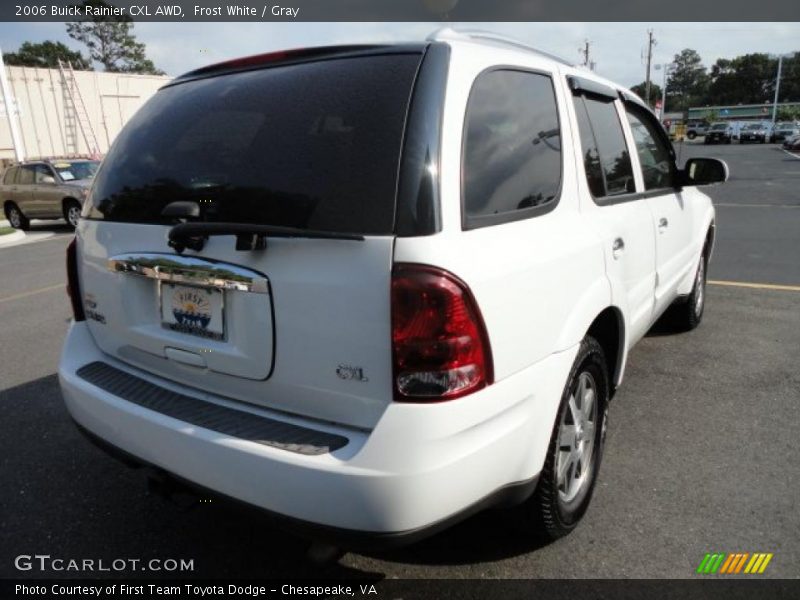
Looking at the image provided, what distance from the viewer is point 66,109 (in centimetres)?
2834

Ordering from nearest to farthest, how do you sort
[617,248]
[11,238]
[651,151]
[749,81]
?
[617,248]
[651,151]
[11,238]
[749,81]

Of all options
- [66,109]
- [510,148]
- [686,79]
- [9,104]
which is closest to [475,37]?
[510,148]

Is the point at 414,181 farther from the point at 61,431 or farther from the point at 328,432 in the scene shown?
the point at 61,431

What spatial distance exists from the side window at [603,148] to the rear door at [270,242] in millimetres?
1042

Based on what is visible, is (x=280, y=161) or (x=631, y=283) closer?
(x=280, y=161)

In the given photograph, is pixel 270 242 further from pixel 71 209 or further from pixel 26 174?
pixel 26 174

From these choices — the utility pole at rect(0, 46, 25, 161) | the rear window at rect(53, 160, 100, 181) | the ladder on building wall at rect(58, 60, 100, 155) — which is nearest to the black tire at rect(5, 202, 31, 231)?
the rear window at rect(53, 160, 100, 181)

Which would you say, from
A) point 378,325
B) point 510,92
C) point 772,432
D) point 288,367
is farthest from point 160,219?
point 772,432

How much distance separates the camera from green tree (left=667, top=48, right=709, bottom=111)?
136125 millimetres

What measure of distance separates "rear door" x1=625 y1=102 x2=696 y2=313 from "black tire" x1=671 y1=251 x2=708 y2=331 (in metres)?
0.63

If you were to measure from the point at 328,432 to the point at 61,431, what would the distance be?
7.91ft

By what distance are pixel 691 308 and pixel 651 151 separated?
68.3 inches

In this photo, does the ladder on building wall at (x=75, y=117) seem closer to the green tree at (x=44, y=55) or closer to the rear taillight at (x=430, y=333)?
the rear taillight at (x=430, y=333)

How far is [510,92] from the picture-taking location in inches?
85.8
